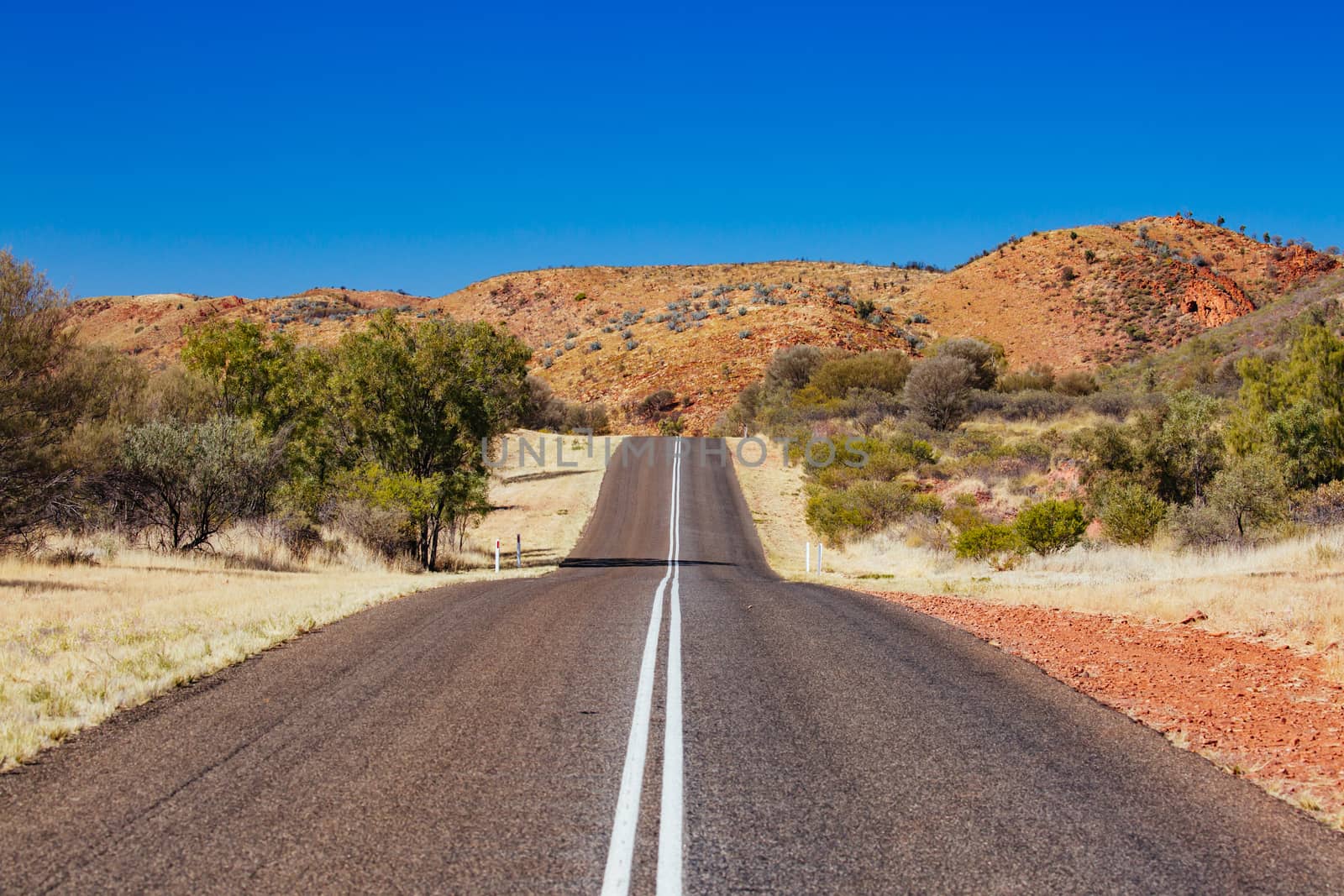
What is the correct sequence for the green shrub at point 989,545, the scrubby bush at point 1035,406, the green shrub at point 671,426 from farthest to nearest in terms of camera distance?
the green shrub at point 671,426, the scrubby bush at point 1035,406, the green shrub at point 989,545

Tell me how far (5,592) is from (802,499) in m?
35.6

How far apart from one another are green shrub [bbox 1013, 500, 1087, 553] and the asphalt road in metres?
16.3

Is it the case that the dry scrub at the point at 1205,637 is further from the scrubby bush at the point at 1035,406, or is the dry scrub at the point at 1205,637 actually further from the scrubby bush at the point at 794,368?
the scrubby bush at the point at 794,368

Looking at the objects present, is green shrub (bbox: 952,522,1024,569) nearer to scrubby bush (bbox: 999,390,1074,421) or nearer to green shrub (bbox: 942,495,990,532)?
green shrub (bbox: 942,495,990,532)

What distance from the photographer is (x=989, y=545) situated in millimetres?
22828

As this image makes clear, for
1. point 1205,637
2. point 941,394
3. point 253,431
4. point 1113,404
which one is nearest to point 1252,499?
point 1205,637

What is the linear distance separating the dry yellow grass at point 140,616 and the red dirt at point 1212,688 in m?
7.17

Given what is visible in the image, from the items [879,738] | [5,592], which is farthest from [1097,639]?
[5,592]

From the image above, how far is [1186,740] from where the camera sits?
5711 mm

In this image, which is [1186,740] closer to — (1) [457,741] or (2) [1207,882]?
(2) [1207,882]

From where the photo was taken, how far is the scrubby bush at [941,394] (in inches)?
2067

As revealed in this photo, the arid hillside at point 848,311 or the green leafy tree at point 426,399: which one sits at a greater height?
the arid hillside at point 848,311

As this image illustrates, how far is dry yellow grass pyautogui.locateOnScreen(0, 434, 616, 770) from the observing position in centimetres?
618

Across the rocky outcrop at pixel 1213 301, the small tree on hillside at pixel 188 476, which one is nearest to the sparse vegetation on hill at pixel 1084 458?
the small tree on hillside at pixel 188 476
